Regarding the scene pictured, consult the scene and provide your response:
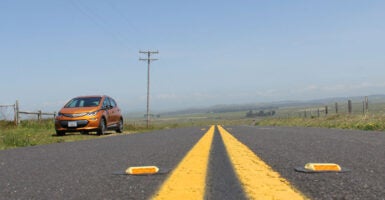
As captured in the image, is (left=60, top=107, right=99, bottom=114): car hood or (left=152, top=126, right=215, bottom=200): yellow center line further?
(left=60, top=107, right=99, bottom=114): car hood

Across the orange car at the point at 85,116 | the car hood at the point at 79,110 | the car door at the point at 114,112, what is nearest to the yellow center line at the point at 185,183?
the orange car at the point at 85,116

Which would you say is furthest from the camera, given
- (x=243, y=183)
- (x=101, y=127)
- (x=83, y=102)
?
(x=83, y=102)

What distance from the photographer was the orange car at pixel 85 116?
1462cm

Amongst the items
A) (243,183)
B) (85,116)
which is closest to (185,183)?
(243,183)

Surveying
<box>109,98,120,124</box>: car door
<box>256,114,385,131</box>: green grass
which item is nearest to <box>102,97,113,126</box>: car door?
<box>109,98,120,124</box>: car door

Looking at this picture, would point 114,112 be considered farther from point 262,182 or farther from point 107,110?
point 262,182

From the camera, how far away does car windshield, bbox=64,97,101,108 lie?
15.6 metres

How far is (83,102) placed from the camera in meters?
15.9

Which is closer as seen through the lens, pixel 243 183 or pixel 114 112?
pixel 243 183

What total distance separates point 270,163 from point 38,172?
219 cm

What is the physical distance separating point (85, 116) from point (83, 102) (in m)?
1.31

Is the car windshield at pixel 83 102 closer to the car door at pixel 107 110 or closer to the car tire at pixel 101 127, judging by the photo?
the car door at pixel 107 110

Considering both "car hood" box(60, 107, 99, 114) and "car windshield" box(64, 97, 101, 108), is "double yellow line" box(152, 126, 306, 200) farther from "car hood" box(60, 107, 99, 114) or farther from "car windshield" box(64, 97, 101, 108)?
"car windshield" box(64, 97, 101, 108)

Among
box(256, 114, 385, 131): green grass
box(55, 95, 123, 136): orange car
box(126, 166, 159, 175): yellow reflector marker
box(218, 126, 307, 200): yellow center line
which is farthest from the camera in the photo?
box(256, 114, 385, 131): green grass
